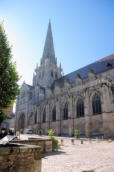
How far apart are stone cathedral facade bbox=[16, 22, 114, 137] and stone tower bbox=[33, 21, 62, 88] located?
1.14 feet

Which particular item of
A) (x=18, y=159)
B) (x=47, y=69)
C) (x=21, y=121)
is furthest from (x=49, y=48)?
(x=18, y=159)

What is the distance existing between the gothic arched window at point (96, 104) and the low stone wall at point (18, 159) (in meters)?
20.7

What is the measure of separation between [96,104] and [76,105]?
4.59 metres

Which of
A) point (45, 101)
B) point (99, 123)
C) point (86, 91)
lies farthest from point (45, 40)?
point (99, 123)

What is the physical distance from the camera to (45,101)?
112 ft

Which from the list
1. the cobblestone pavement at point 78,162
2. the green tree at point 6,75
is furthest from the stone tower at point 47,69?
the cobblestone pavement at point 78,162

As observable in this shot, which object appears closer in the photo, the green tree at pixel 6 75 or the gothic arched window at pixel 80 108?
the green tree at pixel 6 75

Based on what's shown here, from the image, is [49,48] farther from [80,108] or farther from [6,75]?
[6,75]

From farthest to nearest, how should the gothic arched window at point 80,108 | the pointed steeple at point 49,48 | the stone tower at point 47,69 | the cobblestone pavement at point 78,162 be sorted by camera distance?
the pointed steeple at point 49,48 → the stone tower at point 47,69 → the gothic arched window at point 80,108 → the cobblestone pavement at point 78,162

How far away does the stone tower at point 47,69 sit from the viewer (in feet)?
140

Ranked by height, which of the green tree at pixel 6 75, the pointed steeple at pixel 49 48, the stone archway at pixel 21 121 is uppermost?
the pointed steeple at pixel 49 48

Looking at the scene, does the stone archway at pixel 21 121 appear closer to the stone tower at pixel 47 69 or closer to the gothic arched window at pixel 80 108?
the stone tower at pixel 47 69

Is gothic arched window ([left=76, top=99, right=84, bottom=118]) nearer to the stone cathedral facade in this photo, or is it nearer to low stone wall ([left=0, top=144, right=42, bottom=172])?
the stone cathedral facade

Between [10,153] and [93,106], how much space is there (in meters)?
22.0
